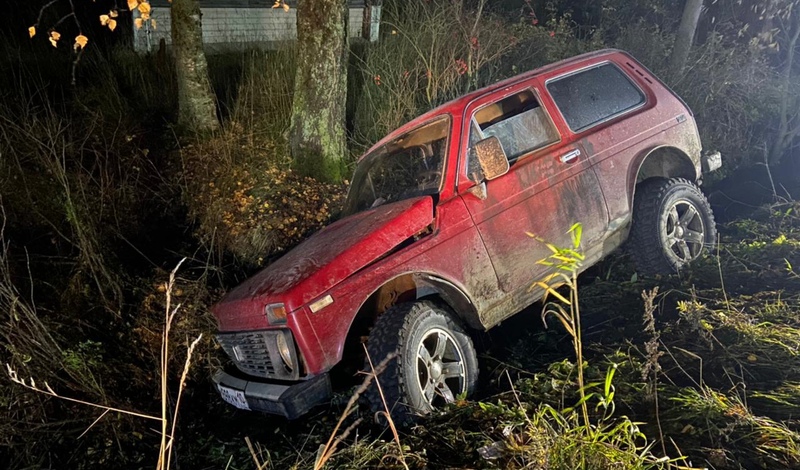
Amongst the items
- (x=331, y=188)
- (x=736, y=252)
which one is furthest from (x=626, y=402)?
(x=331, y=188)

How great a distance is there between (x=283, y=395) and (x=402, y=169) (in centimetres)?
189

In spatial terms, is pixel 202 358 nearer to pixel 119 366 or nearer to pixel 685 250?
pixel 119 366

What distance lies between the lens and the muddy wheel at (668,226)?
15.1ft

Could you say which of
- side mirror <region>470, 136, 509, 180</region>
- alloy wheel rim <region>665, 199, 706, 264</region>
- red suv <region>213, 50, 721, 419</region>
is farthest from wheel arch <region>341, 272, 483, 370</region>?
alloy wheel rim <region>665, 199, 706, 264</region>

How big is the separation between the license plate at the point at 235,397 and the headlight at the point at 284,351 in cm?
37

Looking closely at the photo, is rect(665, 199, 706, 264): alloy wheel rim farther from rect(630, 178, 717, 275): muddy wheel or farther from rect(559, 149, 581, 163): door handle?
rect(559, 149, 581, 163): door handle

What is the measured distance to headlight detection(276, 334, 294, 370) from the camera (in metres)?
3.30

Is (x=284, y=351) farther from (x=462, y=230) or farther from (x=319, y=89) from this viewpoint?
(x=319, y=89)

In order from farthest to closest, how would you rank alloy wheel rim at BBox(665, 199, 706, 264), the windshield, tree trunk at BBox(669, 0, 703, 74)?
tree trunk at BBox(669, 0, 703, 74), alloy wheel rim at BBox(665, 199, 706, 264), the windshield

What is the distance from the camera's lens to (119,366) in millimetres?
4316

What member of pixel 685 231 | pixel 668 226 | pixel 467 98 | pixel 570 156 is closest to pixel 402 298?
pixel 467 98

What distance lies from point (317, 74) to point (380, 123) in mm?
1250

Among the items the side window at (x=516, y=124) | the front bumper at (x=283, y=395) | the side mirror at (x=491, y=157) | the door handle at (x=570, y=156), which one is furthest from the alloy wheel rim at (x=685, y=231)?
the front bumper at (x=283, y=395)

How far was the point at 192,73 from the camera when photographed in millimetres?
7312
